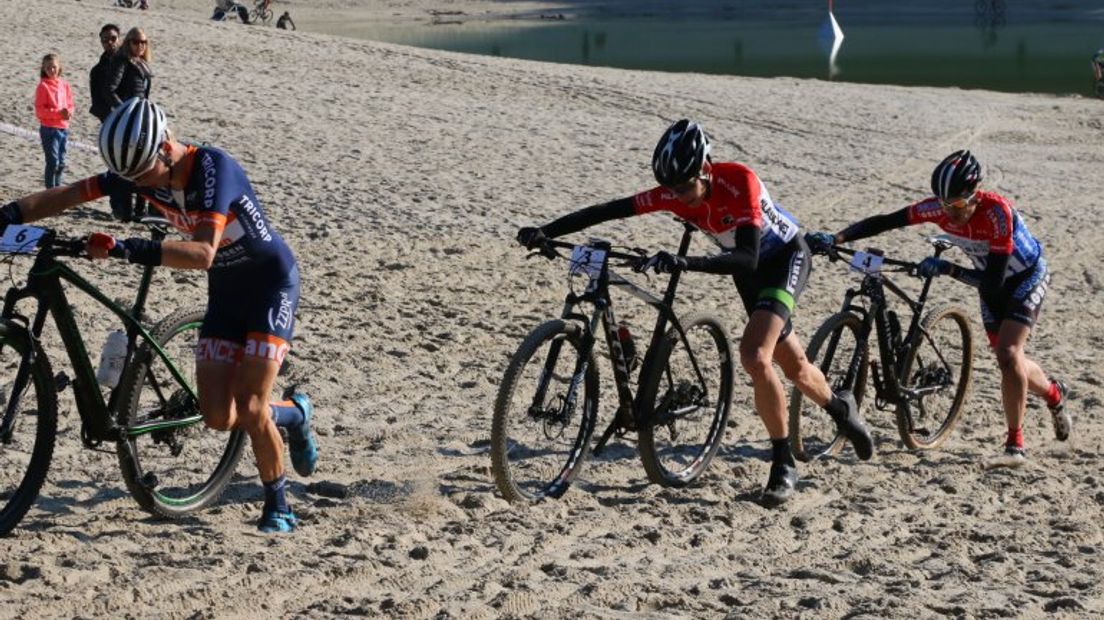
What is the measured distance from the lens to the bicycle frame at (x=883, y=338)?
7.99 m

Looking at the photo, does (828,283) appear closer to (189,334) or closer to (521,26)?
(189,334)

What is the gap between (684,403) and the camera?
7.35 metres

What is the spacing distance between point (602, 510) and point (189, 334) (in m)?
1.98

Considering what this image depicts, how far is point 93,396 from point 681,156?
106 inches

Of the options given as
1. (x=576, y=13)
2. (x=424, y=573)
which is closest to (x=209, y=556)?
(x=424, y=573)

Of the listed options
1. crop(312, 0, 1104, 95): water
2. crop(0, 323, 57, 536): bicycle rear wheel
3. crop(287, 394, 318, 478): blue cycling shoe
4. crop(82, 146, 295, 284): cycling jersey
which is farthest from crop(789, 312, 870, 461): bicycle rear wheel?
crop(312, 0, 1104, 95): water

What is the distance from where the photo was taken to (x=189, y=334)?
6.57m

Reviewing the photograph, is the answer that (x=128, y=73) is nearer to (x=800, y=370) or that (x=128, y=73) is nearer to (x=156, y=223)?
(x=156, y=223)

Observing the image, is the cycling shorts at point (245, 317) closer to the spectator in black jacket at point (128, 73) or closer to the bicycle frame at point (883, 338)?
the bicycle frame at point (883, 338)

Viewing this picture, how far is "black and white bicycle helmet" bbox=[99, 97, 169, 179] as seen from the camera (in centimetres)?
570

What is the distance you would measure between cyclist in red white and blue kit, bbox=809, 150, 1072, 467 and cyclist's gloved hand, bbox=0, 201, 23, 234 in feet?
12.9

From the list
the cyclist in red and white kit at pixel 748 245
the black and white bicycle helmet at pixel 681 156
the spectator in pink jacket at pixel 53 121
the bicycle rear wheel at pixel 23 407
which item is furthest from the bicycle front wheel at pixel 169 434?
the spectator in pink jacket at pixel 53 121

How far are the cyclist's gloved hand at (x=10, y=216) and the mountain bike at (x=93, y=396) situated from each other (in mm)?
166

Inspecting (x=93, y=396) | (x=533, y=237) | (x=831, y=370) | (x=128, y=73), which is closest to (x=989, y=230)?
(x=831, y=370)
